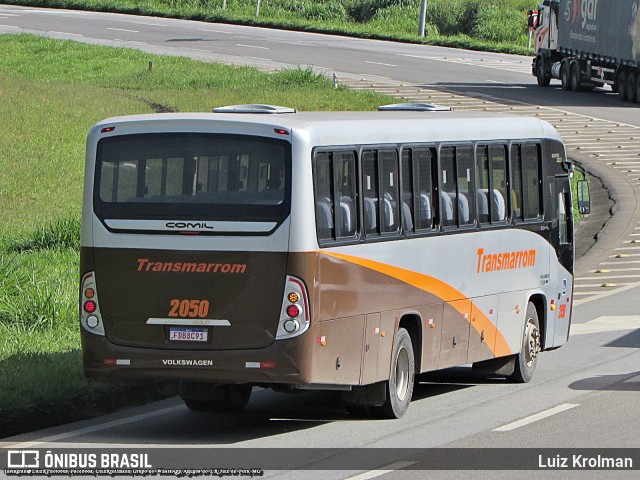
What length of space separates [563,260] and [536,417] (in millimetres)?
4252

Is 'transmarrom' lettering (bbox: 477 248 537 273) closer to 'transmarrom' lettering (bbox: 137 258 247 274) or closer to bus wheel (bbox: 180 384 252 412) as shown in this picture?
bus wheel (bbox: 180 384 252 412)

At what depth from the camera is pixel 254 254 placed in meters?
12.1

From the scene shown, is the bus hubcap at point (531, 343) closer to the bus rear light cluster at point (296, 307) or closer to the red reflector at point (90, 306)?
the bus rear light cluster at point (296, 307)

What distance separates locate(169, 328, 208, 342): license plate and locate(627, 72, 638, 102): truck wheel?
40542mm

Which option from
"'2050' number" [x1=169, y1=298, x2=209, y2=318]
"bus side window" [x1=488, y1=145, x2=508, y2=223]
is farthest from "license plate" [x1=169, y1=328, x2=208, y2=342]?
"bus side window" [x1=488, y1=145, x2=508, y2=223]

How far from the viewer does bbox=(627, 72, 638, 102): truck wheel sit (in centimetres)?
5078

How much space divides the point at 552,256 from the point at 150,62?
35160 mm

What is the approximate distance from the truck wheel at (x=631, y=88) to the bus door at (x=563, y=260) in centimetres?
3418

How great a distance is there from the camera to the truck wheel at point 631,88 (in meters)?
50.8

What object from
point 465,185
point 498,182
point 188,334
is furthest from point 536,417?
point 188,334

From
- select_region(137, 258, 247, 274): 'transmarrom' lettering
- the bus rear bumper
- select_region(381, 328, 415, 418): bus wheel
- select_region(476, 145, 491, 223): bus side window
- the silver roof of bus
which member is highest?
the silver roof of bus

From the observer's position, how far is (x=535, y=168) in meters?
16.7

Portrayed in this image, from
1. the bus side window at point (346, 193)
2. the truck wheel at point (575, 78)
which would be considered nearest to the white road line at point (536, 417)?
the bus side window at point (346, 193)

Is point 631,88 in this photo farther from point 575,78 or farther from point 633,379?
point 633,379
